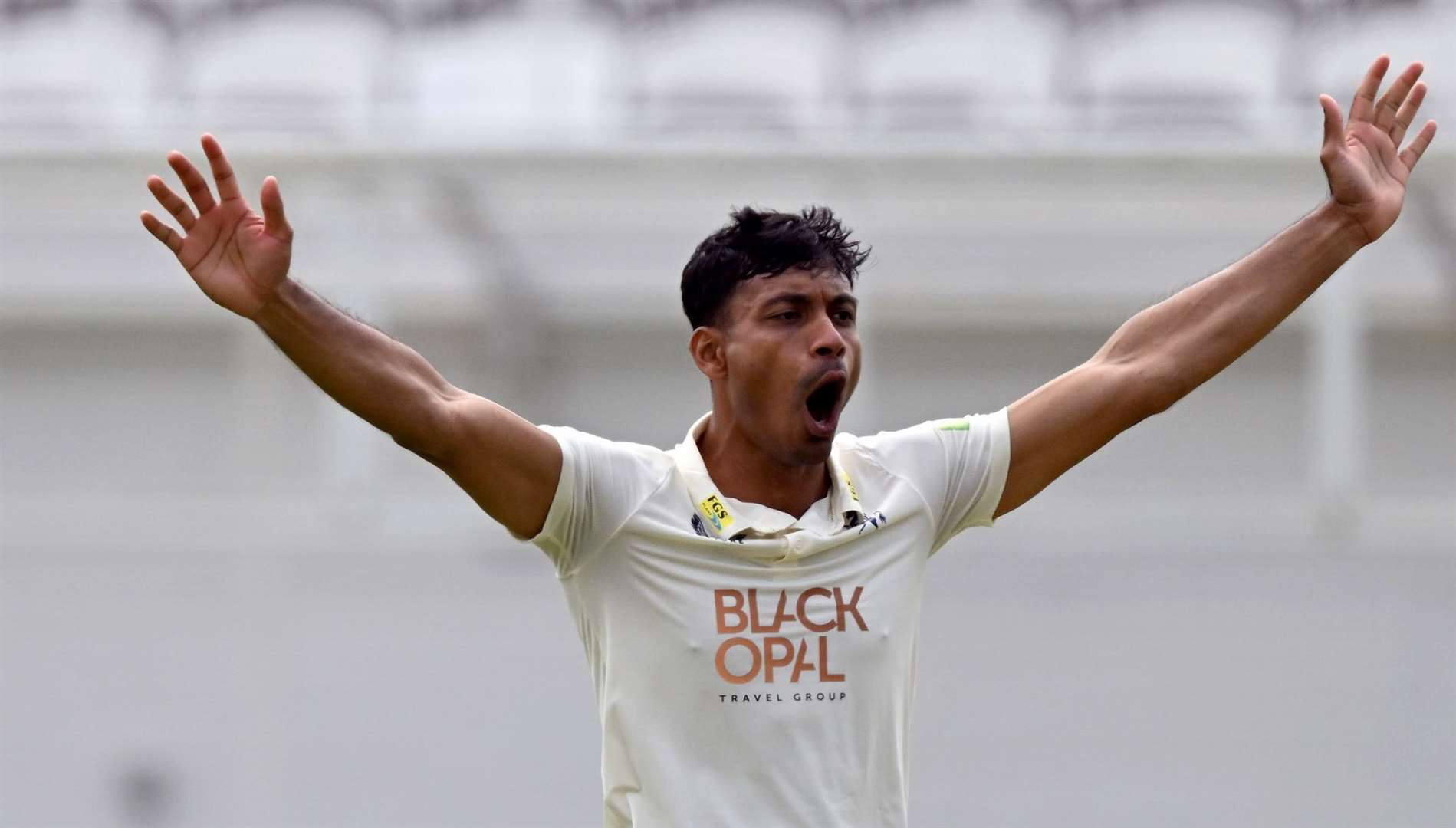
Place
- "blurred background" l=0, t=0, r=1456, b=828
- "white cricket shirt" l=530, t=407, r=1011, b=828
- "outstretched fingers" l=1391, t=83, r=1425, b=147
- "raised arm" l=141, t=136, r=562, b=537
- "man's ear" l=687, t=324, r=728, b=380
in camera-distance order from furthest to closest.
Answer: "blurred background" l=0, t=0, r=1456, b=828, "outstretched fingers" l=1391, t=83, r=1425, b=147, "man's ear" l=687, t=324, r=728, b=380, "white cricket shirt" l=530, t=407, r=1011, b=828, "raised arm" l=141, t=136, r=562, b=537

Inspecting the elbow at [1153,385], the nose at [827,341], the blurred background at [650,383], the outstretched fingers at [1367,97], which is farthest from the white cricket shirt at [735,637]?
the blurred background at [650,383]

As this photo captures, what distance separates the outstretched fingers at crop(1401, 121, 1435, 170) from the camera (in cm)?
299

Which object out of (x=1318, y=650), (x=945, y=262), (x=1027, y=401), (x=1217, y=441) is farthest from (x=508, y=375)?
(x=1027, y=401)

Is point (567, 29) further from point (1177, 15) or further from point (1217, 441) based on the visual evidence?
point (1217, 441)

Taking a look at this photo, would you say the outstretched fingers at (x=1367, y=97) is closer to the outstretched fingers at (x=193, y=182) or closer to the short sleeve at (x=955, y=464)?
the short sleeve at (x=955, y=464)

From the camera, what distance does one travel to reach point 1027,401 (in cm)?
294

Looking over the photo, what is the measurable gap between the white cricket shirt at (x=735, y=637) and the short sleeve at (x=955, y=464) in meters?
0.06

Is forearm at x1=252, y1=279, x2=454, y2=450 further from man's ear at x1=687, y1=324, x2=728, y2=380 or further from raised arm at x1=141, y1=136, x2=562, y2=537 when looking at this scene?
man's ear at x1=687, y1=324, x2=728, y2=380

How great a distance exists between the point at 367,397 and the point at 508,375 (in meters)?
7.21

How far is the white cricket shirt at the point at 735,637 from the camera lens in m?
2.62

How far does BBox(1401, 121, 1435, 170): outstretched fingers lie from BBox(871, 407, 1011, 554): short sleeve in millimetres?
831

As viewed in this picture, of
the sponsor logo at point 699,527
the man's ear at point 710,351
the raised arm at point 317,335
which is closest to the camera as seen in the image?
the raised arm at point 317,335

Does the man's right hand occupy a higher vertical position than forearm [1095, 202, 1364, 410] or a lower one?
higher

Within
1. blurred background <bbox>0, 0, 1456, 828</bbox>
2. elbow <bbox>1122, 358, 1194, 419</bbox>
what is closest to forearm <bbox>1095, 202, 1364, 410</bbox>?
elbow <bbox>1122, 358, 1194, 419</bbox>
